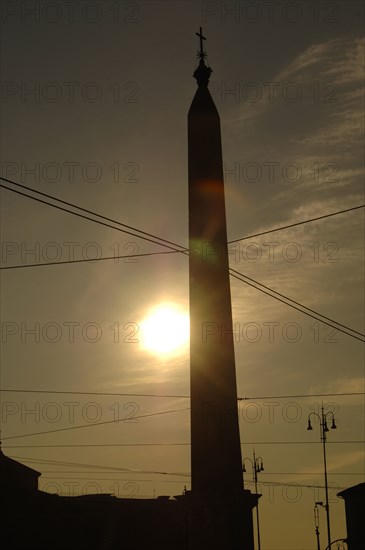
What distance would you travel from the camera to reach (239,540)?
19.9m

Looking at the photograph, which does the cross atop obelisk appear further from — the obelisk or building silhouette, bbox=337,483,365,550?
building silhouette, bbox=337,483,365,550

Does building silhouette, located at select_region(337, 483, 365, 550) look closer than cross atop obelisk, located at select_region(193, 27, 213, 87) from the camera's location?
No

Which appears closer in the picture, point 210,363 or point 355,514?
point 210,363

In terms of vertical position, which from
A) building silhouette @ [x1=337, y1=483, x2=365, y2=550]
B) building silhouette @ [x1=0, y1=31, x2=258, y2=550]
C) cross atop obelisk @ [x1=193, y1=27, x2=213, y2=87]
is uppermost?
cross atop obelisk @ [x1=193, y1=27, x2=213, y2=87]

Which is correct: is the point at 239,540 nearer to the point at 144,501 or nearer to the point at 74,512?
the point at 74,512

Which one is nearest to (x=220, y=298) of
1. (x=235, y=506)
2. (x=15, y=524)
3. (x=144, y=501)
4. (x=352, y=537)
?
(x=235, y=506)

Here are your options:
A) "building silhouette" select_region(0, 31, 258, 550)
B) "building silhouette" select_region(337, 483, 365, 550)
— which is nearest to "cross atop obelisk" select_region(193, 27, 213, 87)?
"building silhouette" select_region(0, 31, 258, 550)

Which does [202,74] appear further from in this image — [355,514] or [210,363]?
[355,514]

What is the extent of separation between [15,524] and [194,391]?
14.7 m

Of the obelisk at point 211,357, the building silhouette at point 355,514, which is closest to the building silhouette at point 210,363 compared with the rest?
the obelisk at point 211,357

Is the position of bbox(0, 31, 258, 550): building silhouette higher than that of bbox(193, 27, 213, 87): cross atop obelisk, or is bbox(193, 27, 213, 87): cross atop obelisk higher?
bbox(193, 27, 213, 87): cross atop obelisk

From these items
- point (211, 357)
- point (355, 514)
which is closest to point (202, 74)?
point (211, 357)

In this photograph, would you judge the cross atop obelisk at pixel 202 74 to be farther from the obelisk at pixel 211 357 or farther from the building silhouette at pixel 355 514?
the building silhouette at pixel 355 514

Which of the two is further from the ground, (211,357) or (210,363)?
(211,357)
